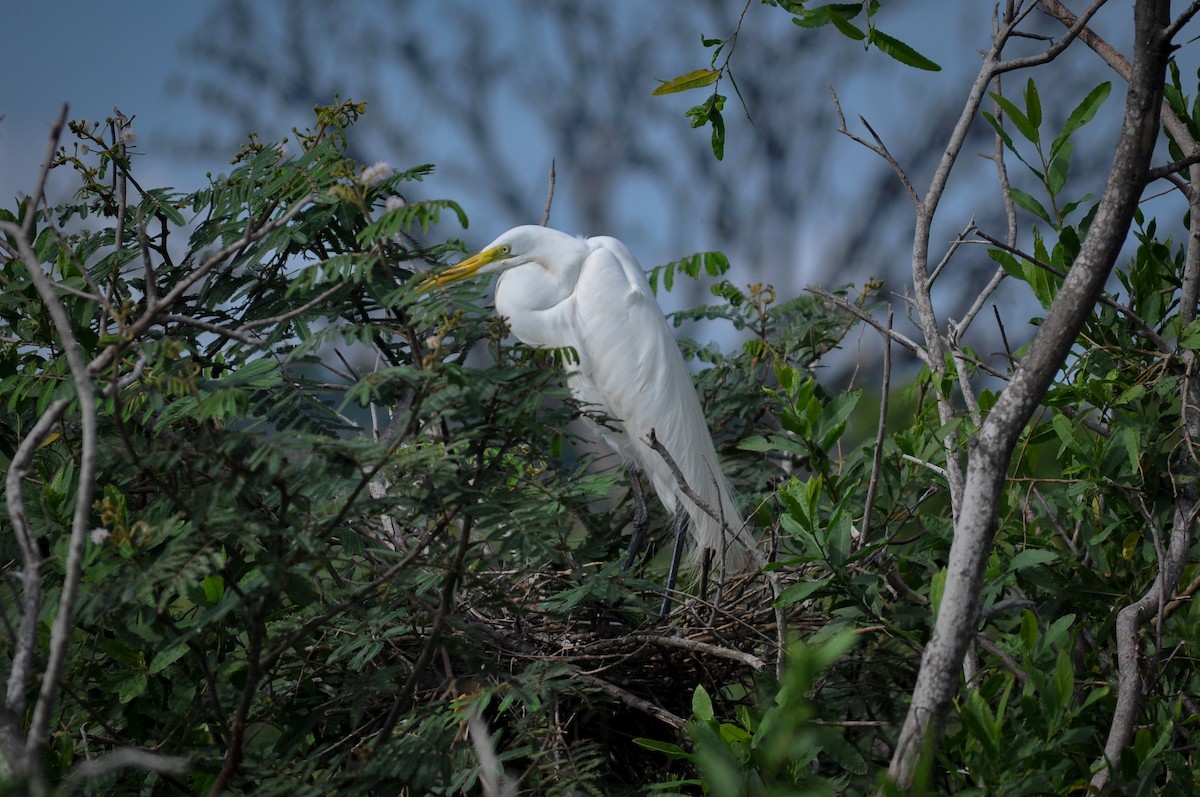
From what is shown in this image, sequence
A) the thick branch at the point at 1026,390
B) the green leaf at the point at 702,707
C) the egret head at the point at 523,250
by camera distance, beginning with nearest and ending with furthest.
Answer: the thick branch at the point at 1026,390 → the green leaf at the point at 702,707 → the egret head at the point at 523,250

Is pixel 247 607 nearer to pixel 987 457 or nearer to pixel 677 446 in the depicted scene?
pixel 987 457

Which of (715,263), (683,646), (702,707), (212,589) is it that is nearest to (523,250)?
(715,263)

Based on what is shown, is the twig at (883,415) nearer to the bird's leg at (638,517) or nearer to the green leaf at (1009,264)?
the green leaf at (1009,264)

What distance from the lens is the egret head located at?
250cm

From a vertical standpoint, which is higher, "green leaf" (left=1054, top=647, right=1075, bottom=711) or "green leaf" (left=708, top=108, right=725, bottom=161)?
"green leaf" (left=708, top=108, right=725, bottom=161)

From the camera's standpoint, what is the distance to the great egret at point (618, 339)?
242 cm

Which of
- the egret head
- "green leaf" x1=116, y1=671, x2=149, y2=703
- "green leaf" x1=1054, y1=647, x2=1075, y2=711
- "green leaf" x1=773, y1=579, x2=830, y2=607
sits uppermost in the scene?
the egret head

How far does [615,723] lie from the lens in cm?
168

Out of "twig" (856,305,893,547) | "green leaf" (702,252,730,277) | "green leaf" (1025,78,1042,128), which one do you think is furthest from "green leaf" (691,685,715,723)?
"green leaf" (702,252,730,277)

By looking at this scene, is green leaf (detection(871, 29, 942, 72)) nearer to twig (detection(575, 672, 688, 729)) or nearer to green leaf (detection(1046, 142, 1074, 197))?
green leaf (detection(1046, 142, 1074, 197))

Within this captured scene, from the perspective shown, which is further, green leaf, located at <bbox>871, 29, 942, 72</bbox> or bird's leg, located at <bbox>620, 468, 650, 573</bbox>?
bird's leg, located at <bbox>620, 468, 650, 573</bbox>

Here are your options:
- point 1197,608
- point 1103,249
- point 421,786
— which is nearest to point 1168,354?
point 1197,608

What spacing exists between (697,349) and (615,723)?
1075 mm

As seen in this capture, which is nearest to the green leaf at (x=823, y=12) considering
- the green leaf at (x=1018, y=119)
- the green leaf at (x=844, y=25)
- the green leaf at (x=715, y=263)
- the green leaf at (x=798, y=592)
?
the green leaf at (x=844, y=25)
